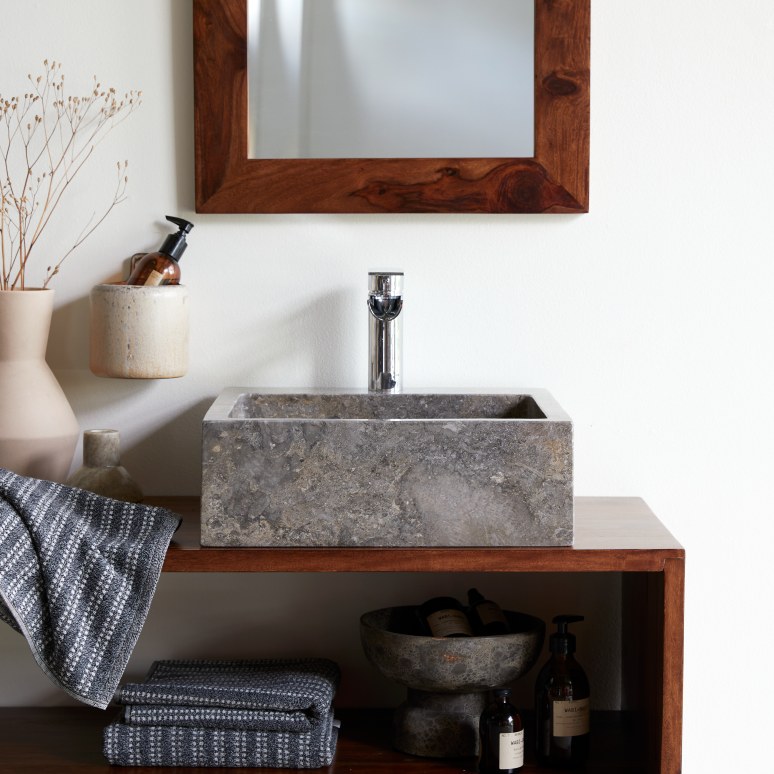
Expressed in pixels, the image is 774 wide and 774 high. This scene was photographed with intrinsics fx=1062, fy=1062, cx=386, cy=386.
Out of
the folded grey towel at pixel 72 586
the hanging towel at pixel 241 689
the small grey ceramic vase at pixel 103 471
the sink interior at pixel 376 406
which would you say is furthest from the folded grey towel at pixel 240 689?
the sink interior at pixel 376 406

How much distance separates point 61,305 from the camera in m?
1.61

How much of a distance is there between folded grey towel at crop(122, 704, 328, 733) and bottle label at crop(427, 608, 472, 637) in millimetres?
186

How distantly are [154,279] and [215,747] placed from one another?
2.13 feet

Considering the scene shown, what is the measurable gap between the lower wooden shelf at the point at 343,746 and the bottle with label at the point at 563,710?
1.2 inches

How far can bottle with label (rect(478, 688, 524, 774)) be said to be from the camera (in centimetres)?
134

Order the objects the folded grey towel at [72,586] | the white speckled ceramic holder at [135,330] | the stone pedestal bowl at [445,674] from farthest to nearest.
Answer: the white speckled ceramic holder at [135,330] → the stone pedestal bowl at [445,674] → the folded grey towel at [72,586]

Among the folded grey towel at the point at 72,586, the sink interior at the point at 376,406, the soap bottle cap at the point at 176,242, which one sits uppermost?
the soap bottle cap at the point at 176,242

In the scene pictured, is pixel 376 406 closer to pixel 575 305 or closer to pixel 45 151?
pixel 575 305

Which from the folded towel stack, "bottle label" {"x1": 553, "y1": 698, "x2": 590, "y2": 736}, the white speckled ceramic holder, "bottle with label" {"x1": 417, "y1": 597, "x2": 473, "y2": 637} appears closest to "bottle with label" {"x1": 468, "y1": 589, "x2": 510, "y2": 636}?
"bottle with label" {"x1": 417, "y1": 597, "x2": 473, "y2": 637}

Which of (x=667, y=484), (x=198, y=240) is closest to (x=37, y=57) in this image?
(x=198, y=240)

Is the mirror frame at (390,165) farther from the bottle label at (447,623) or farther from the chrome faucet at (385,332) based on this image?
the bottle label at (447,623)

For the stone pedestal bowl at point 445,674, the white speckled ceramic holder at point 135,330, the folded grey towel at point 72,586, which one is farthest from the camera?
the white speckled ceramic holder at point 135,330

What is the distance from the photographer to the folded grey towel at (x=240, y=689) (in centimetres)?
138

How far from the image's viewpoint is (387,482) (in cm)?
128
